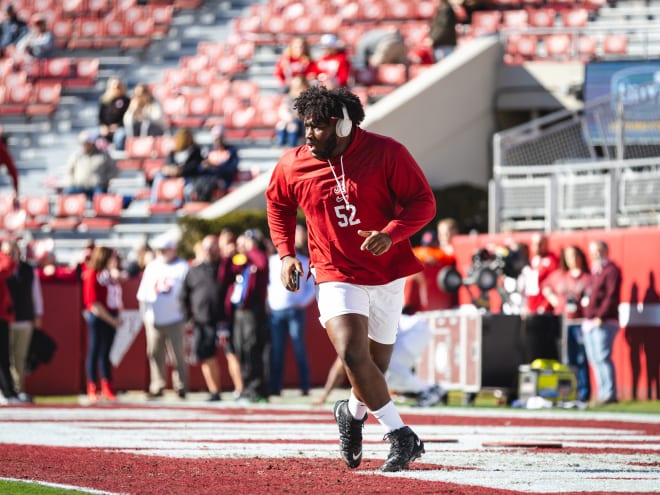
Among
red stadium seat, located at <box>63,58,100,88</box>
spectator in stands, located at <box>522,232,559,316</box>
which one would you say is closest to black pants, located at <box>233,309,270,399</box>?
spectator in stands, located at <box>522,232,559,316</box>

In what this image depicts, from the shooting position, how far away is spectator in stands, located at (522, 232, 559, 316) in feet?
58.3

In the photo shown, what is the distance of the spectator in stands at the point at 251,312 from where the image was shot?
57.6ft

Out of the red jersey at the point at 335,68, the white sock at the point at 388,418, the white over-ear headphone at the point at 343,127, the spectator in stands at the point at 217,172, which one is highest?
the red jersey at the point at 335,68

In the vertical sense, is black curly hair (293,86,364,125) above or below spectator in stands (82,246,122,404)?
above

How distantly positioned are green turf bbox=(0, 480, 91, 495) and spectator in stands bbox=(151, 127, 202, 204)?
16836 mm

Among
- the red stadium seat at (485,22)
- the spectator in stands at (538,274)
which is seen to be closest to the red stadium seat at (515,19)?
the red stadium seat at (485,22)

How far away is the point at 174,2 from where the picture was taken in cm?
3316

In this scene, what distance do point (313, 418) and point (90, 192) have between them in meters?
12.3

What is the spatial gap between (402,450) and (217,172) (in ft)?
54.0

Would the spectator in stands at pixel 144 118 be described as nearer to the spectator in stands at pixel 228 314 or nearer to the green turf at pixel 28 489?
the spectator in stands at pixel 228 314

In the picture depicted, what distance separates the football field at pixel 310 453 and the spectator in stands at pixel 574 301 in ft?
9.57

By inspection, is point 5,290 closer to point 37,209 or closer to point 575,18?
point 37,209

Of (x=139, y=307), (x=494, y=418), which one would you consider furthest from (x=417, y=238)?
(x=494, y=418)

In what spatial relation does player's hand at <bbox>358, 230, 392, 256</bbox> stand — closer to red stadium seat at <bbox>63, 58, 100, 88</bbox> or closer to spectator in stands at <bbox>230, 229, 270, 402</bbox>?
spectator in stands at <bbox>230, 229, 270, 402</bbox>
